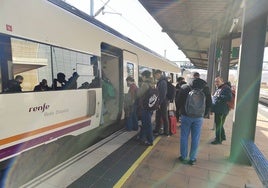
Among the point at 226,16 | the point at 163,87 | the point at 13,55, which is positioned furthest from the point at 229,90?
the point at 226,16

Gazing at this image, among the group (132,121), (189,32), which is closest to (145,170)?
(132,121)

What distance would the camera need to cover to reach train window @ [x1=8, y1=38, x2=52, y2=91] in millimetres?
3291

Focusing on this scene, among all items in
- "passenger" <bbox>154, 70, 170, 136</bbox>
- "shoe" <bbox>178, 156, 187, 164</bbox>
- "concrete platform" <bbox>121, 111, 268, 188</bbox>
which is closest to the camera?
"concrete platform" <bbox>121, 111, 268, 188</bbox>

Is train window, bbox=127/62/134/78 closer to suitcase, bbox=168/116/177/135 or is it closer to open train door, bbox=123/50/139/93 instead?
open train door, bbox=123/50/139/93

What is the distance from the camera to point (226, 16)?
31.0 ft

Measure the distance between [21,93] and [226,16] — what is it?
8.76 m

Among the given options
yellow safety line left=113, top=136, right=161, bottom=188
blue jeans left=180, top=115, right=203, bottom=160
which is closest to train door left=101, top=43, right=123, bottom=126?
yellow safety line left=113, top=136, right=161, bottom=188

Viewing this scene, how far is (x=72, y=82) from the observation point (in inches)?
180

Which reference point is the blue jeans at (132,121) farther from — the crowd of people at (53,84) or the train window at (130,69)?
the crowd of people at (53,84)

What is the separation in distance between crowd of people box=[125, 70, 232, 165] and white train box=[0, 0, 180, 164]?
1159mm

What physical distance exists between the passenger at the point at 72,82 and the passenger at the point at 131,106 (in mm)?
2243

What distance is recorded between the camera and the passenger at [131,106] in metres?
6.67

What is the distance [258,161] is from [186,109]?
55.2 inches

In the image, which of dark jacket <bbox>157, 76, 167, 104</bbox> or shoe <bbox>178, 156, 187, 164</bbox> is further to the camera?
dark jacket <bbox>157, 76, 167, 104</bbox>
